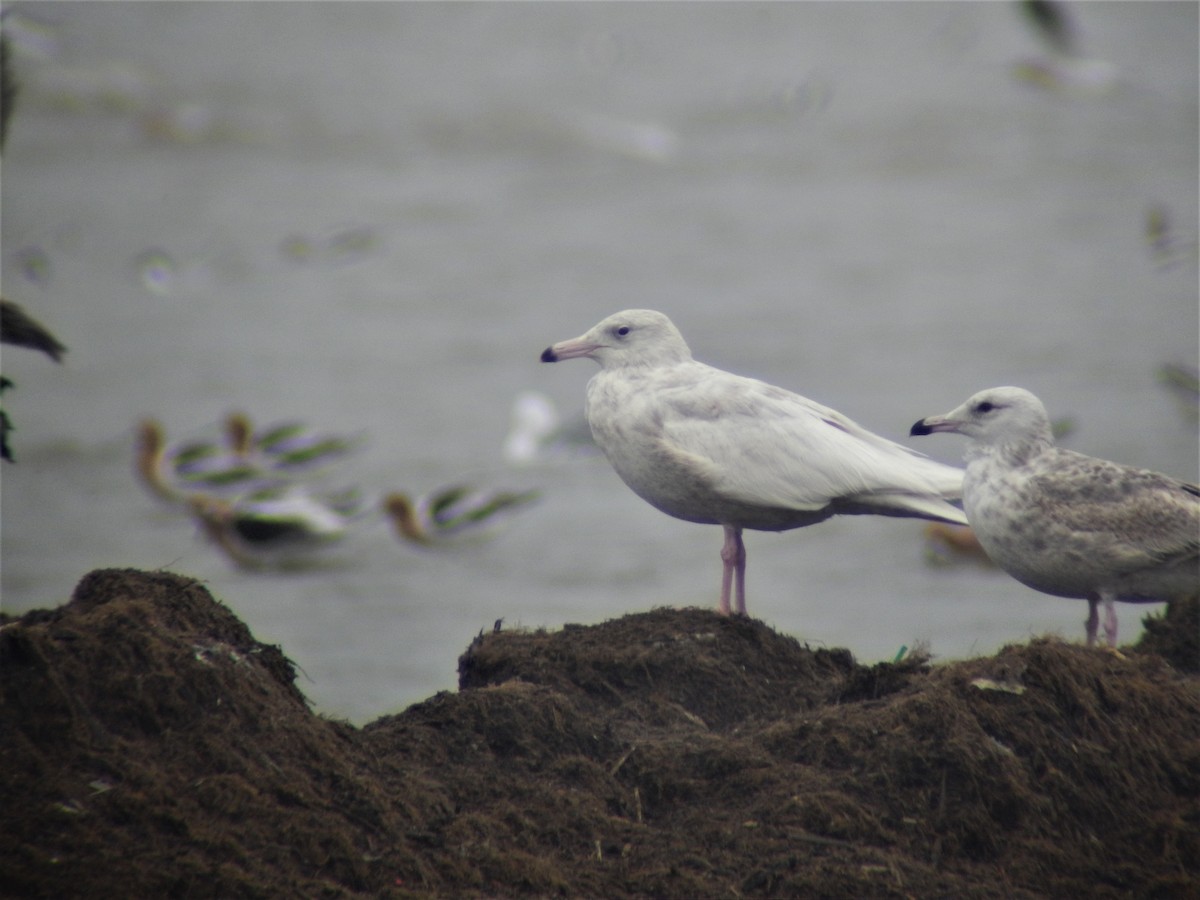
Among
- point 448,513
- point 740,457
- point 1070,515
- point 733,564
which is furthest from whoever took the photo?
point 448,513

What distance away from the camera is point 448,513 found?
13.2 m

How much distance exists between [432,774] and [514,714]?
368mm

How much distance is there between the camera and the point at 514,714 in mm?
4992

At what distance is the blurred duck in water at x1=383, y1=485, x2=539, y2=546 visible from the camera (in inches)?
520

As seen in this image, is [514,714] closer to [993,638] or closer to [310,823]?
[310,823]

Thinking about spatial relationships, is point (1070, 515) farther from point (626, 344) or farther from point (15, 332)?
point (15, 332)

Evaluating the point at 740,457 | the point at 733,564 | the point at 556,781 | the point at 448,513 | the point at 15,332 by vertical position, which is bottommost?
the point at 556,781

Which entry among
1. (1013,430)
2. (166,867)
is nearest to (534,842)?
(166,867)

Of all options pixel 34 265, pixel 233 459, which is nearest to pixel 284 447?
pixel 233 459

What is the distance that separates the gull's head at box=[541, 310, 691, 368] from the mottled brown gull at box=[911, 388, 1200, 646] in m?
1.31

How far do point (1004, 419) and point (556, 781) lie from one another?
2670 mm

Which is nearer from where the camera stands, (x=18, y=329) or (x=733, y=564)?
(x=18, y=329)

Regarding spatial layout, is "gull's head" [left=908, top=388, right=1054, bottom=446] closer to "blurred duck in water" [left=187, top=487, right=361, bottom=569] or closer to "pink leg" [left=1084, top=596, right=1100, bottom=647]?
"pink leg" [left=1084, top=596, right=1100, bottom=647]

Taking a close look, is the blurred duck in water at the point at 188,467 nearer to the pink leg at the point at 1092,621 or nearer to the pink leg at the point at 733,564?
the pink leg at the point at 733,564
